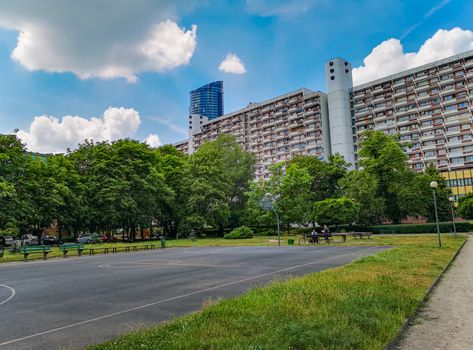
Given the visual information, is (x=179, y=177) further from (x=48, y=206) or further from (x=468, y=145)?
(x=468, y=145)

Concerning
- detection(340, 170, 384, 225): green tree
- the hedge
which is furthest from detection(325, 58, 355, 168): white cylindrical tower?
the hedge

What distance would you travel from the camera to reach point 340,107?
97.6 m

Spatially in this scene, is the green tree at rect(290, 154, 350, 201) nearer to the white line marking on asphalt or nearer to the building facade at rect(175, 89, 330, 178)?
the building facade at rect(175, 89, 330, 178)

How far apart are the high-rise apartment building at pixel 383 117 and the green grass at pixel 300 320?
239 ft

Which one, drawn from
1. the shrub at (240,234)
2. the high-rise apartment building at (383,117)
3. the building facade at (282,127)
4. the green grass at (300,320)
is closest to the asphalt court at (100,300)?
the green grass at (300,320)

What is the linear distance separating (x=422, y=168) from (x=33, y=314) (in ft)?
310

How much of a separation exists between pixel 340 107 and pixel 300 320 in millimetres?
97333

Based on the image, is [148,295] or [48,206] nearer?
[148,295]

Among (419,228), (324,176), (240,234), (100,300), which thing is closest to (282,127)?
(324,176)

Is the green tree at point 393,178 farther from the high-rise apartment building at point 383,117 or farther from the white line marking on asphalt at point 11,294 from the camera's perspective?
the white line marking on asphalt at point 11,294

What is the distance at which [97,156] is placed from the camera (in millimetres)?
50188

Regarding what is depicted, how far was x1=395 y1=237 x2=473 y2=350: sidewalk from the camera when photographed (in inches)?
219

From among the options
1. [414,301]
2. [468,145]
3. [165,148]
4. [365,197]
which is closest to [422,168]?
A: [468,145]

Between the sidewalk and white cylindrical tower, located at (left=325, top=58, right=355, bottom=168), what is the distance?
90787 mm
